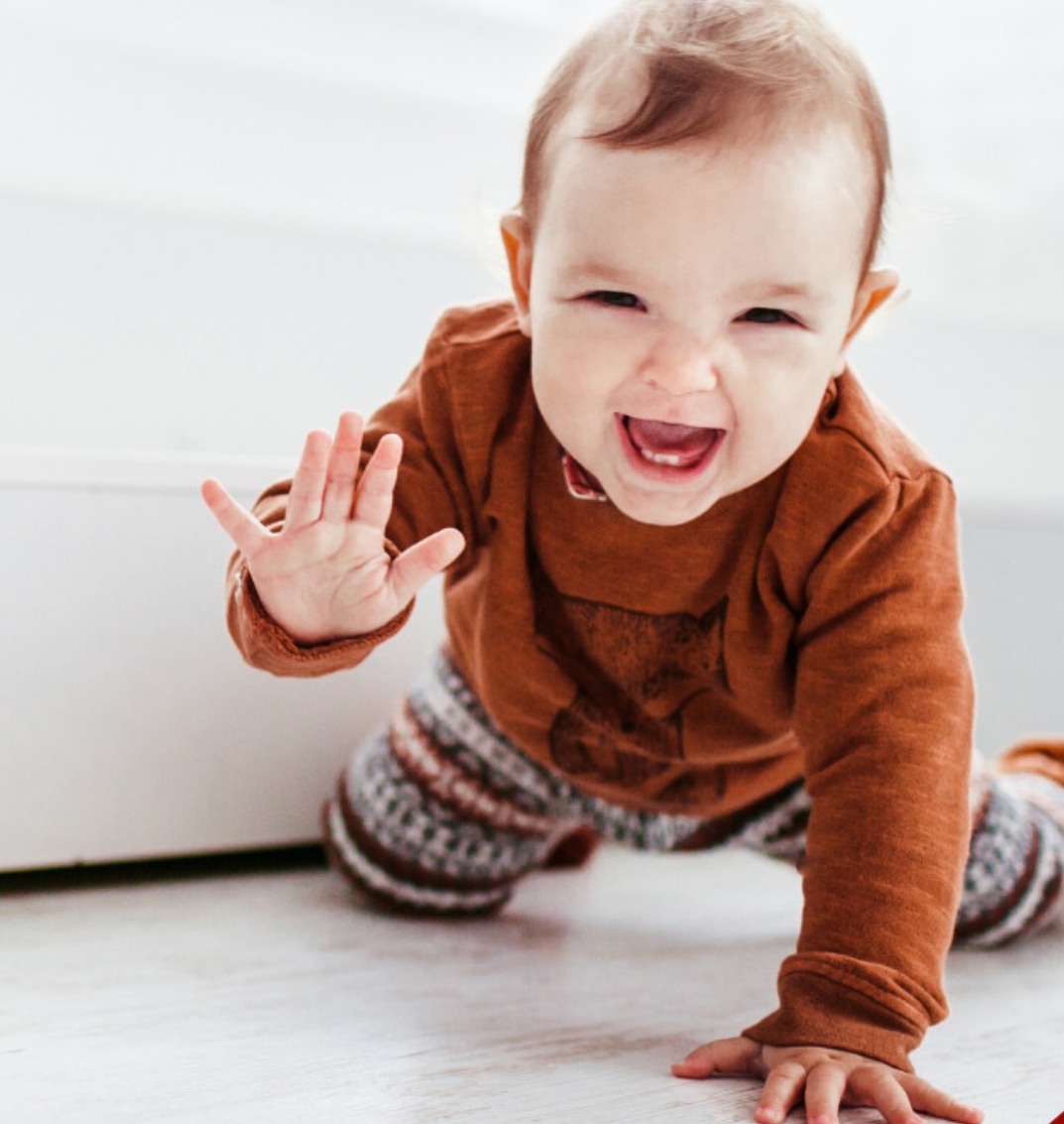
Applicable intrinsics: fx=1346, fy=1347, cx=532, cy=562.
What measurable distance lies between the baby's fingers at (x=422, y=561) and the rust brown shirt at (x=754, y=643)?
0.10 feet

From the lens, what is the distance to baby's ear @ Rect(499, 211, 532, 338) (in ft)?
2.43

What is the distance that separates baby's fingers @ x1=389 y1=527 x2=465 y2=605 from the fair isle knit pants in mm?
319

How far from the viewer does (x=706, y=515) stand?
2.58 feet

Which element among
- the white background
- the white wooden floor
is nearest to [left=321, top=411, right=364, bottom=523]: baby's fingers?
the white wooden floor

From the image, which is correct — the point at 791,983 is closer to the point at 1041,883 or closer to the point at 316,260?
the point at 1041,883

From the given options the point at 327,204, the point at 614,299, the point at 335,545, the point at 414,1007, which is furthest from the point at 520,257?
the point at 327,204

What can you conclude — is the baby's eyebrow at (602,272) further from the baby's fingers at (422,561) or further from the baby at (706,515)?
the baby's fingers at (422,561)

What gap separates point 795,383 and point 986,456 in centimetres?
108

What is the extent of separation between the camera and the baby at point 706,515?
65 cm

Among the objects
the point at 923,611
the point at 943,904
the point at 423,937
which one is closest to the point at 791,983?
the point at 943,904

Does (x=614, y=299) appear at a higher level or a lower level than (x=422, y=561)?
higher

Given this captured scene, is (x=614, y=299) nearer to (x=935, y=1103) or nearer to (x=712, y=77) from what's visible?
(x=712, y=77)

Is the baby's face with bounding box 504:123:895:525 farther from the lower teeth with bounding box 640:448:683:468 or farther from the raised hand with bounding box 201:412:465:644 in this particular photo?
the raised hand with bounding box 201:412:465:644

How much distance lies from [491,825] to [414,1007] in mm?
262
